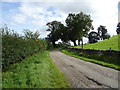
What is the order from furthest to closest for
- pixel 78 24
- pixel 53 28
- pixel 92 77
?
1. pixel 53 28
2. pixel 78 24
3. pixel 92 77

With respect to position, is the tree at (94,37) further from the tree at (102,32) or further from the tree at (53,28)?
the tree at (53,28)

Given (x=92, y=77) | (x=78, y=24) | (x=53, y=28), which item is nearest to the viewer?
(x=92, y=77)

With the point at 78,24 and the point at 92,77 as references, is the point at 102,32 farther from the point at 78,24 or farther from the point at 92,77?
the point at 92,77

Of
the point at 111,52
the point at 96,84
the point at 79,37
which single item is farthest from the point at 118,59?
the point at 79,37

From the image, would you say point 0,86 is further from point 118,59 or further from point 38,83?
point 118,59

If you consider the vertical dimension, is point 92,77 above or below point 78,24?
below

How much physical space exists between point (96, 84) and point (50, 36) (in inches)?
3512

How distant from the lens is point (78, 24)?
72.4 m

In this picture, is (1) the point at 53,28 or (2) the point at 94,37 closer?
(1) the point at 53,28

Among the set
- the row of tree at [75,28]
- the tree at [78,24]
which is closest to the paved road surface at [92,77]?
the row of tree at [75,28]

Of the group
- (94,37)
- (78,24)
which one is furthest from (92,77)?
(94,37)

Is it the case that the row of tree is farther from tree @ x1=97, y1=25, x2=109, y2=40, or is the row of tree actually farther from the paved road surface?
the paved road surface

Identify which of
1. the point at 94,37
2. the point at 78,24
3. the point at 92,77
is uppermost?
the point at 78,24

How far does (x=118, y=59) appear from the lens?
17047 millimetres
